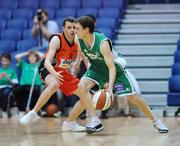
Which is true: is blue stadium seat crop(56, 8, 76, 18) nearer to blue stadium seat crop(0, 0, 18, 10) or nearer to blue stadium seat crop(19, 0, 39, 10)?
blue stadium seat crop(19, 0, 39, 10)

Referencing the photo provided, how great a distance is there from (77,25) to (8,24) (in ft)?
20.9

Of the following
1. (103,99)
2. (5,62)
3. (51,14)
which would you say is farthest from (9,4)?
(103,99)

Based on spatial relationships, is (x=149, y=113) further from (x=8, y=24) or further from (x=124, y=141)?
(x=8, y=24)

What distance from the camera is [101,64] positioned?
6.09 meters

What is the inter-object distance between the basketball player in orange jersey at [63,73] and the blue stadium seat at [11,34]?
514 centimetres

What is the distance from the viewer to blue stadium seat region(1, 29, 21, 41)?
11.6 metres

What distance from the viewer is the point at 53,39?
21.2 ft

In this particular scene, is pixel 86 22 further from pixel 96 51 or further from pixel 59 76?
pixel 59 76

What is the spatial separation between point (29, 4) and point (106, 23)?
1.97 meters

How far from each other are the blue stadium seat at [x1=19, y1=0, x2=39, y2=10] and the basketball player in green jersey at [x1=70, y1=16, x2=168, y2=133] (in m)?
6.39

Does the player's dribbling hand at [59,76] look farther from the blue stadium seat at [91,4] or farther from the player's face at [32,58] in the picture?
the blue stadium seat at [91,4]

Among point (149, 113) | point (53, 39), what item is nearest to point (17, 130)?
point (53, 39)

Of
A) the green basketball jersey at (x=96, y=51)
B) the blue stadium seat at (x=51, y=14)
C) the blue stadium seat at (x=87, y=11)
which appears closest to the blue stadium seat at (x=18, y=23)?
the blue stadium seat at (x=51, y=14)

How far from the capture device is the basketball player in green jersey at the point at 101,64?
5.79 metres
